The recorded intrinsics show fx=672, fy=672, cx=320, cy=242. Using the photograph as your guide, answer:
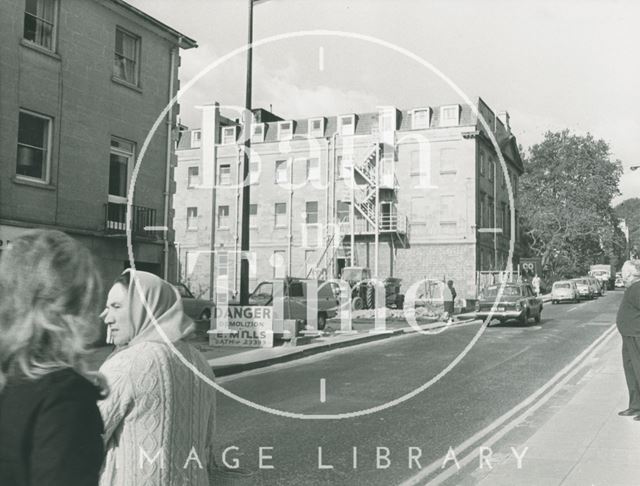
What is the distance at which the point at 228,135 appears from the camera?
157ft

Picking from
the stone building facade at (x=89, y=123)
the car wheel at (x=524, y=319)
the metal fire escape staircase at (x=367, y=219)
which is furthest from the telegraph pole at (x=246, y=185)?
the metal fire escape staircase at (x=367, y=219)

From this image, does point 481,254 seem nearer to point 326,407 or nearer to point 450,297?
point 450,297

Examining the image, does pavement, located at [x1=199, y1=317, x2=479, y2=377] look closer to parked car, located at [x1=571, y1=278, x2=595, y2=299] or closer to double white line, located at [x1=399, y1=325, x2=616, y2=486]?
double white line, located at [x1=399, y1=325, x2=616, y2=486]

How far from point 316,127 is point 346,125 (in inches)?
85.5

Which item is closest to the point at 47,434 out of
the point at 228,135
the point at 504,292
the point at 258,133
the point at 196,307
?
the point at 196,307

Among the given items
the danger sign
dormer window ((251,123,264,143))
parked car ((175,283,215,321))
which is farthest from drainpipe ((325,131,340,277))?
the danger sign

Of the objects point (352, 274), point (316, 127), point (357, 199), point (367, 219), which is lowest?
point (352, 274)

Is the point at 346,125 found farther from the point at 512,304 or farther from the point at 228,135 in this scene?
the point at 512,304

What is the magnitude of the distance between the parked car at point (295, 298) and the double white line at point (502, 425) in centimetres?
889

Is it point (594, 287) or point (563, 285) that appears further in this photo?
point (594, 287)

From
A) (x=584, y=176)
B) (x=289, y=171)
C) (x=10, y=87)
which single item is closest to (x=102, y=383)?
(x=10, y=87)

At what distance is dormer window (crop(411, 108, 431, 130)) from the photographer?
44.6 m

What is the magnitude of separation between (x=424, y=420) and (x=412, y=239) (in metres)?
36.8

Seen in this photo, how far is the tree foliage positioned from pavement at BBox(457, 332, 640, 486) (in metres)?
52.8
